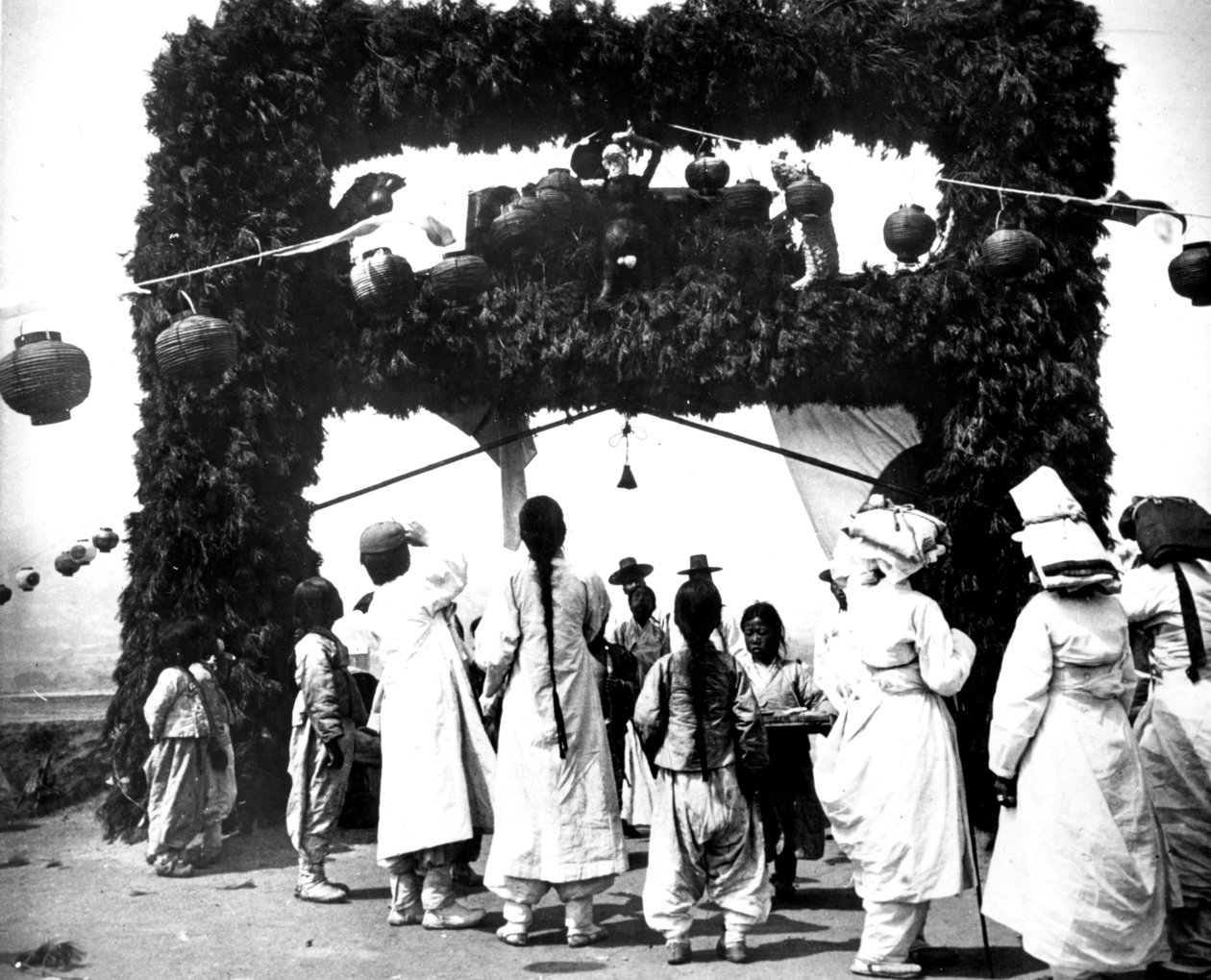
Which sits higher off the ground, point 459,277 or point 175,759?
point 459,277

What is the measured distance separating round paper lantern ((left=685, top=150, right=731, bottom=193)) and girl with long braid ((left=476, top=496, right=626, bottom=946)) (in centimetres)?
355

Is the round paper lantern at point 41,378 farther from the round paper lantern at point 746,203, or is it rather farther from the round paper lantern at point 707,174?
the round paper lantern at point 746,203

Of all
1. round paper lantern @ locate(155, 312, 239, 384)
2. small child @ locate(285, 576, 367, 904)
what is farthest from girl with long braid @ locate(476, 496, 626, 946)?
round paper lantern @ locate(155, 312, 239, 384)

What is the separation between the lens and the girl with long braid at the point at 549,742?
16.3ft

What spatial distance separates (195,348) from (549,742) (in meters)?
3.39

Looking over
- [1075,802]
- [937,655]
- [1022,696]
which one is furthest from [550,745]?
[1075,802]

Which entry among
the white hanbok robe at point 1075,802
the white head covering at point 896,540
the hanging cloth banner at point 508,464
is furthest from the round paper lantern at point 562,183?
the white hanbok robe at point 1075,802

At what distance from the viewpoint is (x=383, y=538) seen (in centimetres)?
565

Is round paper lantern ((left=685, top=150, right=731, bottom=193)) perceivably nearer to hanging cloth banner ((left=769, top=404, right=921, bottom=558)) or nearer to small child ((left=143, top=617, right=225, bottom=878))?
hanging cloth banner ((left=769, top=404, right=921, bottom=558))

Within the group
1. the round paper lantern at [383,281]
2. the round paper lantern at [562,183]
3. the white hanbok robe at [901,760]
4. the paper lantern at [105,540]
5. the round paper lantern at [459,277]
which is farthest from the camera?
the paper lantern at [105,540]

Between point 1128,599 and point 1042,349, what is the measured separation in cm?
306

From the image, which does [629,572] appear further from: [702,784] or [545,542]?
[702,784]

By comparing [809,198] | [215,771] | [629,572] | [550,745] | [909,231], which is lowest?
[215,771]

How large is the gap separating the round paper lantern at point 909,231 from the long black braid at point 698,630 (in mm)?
3660
